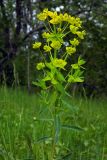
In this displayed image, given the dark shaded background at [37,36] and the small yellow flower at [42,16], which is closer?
the small yellow flower at [42,16]

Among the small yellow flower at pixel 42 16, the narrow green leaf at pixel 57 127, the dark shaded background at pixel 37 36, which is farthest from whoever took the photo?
the dark shaded background at pixel 37 36

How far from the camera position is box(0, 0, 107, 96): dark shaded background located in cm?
906

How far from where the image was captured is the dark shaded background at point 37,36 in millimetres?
9062

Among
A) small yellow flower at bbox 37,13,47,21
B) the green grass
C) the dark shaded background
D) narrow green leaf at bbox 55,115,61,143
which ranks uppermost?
the dark shaded background

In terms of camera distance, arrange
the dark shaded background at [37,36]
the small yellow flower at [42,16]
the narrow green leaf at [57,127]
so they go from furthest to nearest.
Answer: the dark shaded background at [37,36] → the small yellow flower at [42,16] → the narrow green leaf at [57,127]

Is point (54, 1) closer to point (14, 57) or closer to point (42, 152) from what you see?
point (14, 57)

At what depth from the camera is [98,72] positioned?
9.51 metres

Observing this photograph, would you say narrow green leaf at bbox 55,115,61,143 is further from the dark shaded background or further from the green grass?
the dark shaded background

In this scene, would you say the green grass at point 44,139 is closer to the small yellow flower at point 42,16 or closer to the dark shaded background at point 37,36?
the small yellow flower at point 42,16

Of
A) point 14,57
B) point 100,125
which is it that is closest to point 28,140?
point 100,125

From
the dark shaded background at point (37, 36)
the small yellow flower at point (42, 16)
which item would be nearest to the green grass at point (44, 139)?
the small yellow flower at point (42, 16)

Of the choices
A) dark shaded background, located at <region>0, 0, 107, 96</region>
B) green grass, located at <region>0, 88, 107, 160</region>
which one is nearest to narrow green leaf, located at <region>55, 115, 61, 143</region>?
green grass, located at <region>0, 88, 107, 160</region>

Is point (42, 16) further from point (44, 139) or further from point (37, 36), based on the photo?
point (37, 36)

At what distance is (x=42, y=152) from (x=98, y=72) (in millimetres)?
6974
